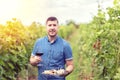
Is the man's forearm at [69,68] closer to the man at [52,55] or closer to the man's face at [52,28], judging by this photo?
the man at [52,55]

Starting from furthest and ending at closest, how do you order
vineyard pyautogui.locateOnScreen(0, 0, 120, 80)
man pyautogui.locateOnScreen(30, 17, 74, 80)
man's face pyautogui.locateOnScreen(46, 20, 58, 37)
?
vineyard pyautogui.locateOnScreen(0, 0, 120, 80) < man pyautogui.locateOnScreen(30, 17, 74, 80) < man's face pyautogui.locateOnScreen(46, 20, 58, 37)

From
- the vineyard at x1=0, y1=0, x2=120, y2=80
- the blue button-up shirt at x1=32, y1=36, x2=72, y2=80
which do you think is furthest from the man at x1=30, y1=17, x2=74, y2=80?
the vineyard at x1=0, y1=0, x2=120, y2=80

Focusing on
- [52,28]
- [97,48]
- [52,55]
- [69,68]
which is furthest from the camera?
[97,48]

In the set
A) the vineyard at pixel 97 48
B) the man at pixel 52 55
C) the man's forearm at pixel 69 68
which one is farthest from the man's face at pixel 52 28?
the vineyard at pixel 97 48

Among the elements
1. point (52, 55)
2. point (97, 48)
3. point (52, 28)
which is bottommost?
point (97, 48)

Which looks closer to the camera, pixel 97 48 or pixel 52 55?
→ pixel 52 55

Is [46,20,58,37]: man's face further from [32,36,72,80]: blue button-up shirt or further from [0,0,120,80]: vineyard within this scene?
[0,0,120,80]: vineyard

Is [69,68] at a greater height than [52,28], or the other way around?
[52,28]

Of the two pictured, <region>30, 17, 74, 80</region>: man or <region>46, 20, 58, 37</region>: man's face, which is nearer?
<region>46, 20, 58, 37</region>: man's face

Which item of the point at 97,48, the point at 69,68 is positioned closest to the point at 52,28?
the point at 69,68

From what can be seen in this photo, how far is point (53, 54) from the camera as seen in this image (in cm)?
708

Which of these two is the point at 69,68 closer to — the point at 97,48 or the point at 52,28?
the point at 52,28

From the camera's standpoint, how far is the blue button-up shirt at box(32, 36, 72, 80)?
7078 mm

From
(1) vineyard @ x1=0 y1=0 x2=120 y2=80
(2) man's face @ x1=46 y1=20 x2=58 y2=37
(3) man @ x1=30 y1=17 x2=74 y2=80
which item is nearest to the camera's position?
(2) man's face @ x1=46 y1=20 x2=58 y2=37
